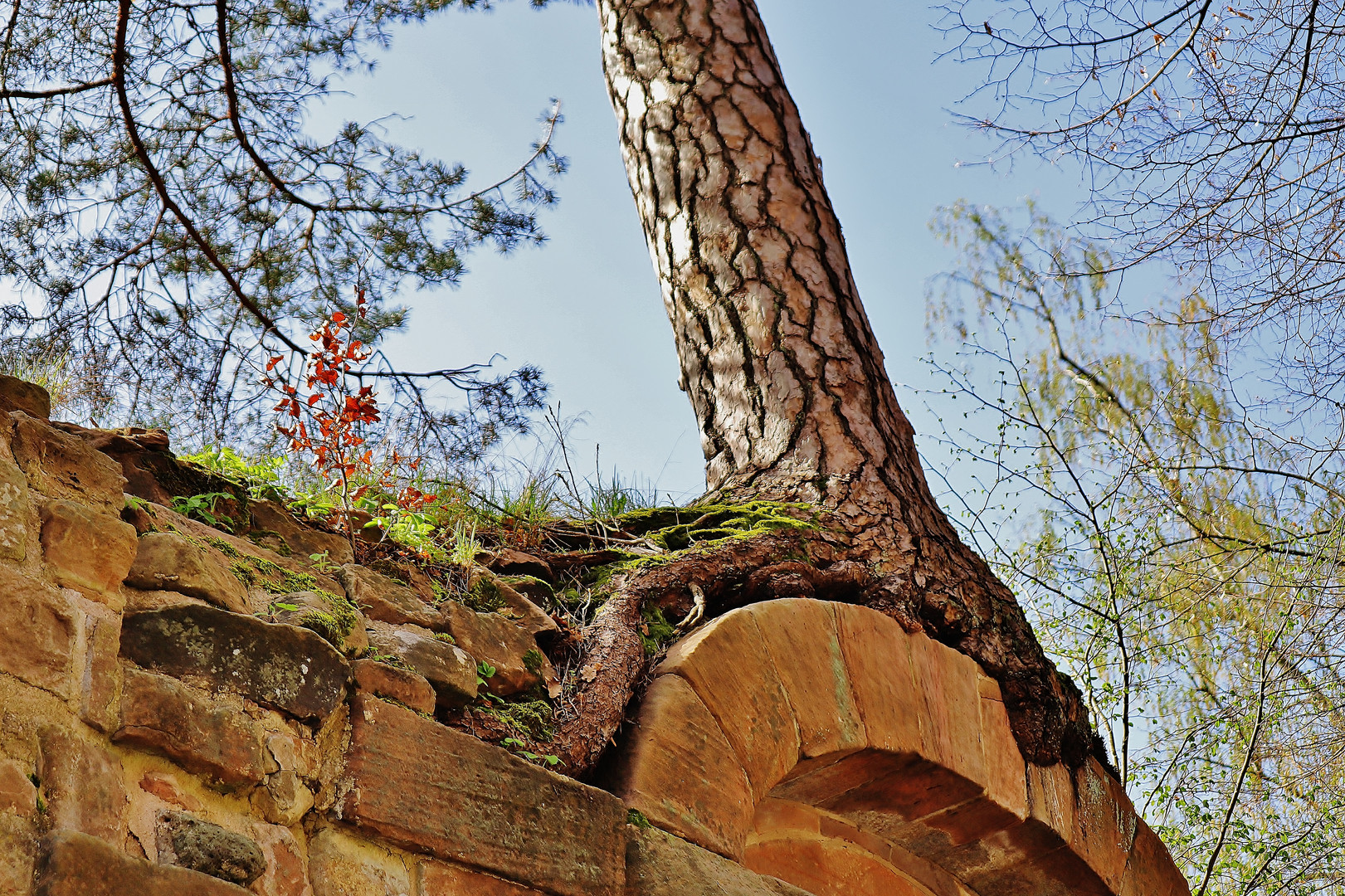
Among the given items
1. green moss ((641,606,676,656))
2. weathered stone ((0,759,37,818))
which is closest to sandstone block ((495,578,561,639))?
green moss ((641,606,676,656))

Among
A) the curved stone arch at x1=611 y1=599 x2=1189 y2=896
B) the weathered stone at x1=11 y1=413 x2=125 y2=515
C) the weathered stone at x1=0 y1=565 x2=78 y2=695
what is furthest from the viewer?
the curved stone arch at x1=611 y1=599 x2=1189 y2=896

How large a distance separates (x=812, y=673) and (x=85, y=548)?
5.18 ft

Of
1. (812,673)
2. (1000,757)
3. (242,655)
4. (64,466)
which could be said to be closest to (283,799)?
(242,655)

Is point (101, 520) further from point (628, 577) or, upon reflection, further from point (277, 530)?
point (628, 577)

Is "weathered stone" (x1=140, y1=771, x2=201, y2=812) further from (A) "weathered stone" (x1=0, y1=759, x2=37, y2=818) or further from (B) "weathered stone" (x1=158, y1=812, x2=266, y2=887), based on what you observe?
(A) "weathered stone" (x1=0, y1=759, x2=37, y2=818)

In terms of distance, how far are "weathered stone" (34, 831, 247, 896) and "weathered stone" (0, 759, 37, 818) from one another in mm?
44

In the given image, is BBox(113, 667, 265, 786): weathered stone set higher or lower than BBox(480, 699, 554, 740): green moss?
lower

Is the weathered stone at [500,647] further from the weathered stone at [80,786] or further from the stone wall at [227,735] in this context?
the weathered stone at [80,786]

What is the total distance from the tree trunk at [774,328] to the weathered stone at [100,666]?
1971 millimetres

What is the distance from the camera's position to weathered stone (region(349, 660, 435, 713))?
1846 mm

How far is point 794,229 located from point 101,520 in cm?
296

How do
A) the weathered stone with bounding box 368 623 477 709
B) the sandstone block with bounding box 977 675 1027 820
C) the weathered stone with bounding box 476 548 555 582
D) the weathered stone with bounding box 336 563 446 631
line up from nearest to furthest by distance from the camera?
the weathered stone with bounding box 368 623 477 709 → the weathered stone with bounding box 336 563 446 631 → the weathered stone with bounding box 476 548 555 582 → the sandstone block with bounding box 977 675 1027 820

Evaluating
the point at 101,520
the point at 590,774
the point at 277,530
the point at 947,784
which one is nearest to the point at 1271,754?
the point at 947,784

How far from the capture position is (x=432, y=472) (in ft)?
10.4
